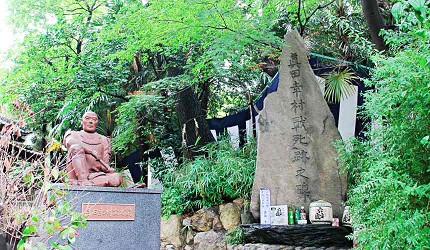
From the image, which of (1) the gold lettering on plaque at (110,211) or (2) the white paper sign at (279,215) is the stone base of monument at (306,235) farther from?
(1) the gold lettering on plaque at (110,211)

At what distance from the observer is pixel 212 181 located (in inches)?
289

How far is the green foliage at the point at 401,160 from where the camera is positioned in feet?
9.55

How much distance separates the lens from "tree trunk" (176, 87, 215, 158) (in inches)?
359

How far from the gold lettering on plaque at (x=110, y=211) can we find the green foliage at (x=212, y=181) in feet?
6.98

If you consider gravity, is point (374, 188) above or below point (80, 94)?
below

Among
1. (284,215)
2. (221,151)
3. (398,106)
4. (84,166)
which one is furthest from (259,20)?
(398,106)

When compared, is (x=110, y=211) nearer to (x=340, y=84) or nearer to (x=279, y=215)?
(x=279, y=215)

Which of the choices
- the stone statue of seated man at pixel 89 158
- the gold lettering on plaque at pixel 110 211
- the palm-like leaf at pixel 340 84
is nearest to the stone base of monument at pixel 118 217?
the gold lettering on plaque at pixel 110 211

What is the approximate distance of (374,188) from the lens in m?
3.46

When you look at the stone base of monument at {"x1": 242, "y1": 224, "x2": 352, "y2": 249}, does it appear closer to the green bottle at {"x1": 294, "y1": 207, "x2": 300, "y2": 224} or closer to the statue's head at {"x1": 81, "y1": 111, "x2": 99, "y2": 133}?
the green bottle at {"x1": 294, "y1": 207, "x2": 300, "y2": 224}

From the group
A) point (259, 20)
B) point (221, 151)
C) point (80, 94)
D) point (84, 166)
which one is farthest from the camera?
point (80, 94)

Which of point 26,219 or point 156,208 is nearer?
point 26,219

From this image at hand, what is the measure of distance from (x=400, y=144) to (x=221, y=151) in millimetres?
4825

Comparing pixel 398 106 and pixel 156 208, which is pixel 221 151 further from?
pixel 398 106
